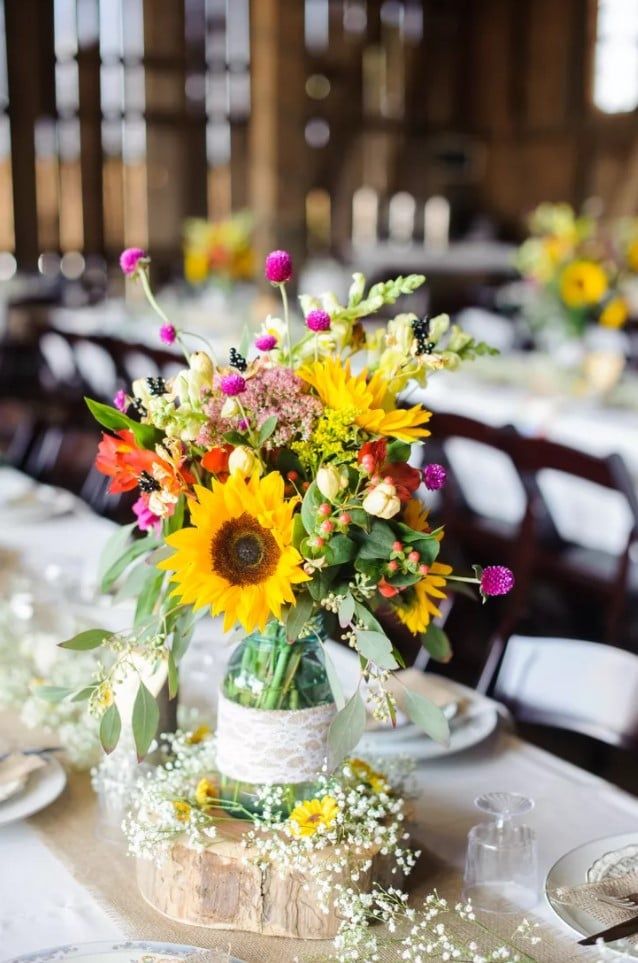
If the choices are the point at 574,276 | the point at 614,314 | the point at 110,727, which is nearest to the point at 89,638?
the point at 110,727

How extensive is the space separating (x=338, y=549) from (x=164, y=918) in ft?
1.40

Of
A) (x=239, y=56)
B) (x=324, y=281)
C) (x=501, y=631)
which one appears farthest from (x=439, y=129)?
(x=501, y=631)

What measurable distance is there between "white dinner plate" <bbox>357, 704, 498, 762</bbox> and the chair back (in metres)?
0.25

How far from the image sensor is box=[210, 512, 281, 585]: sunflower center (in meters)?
1.15

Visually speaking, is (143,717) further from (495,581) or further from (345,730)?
(495,581)

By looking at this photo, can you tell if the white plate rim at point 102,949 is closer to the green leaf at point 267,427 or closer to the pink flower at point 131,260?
the green leaf at point 267,427

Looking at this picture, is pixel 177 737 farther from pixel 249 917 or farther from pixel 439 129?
pixel 439 129

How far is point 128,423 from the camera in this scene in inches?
49.3

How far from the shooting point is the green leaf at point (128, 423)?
48.7 inches

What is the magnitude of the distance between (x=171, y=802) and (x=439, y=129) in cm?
1222

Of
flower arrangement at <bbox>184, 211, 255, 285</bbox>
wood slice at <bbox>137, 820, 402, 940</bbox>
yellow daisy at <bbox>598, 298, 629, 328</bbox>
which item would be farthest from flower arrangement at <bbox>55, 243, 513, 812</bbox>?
flower arrangement at <bbox>184, 211, 255, 285</bbox>

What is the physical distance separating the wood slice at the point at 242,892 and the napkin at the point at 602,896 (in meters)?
0.19

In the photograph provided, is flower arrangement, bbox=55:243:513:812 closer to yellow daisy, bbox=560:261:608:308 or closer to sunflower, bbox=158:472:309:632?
sunflower, bbox=158:472:309:632

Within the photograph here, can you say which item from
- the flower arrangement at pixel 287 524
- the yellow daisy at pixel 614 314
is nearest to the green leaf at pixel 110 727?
the flower arrangement at pixel 287 524
